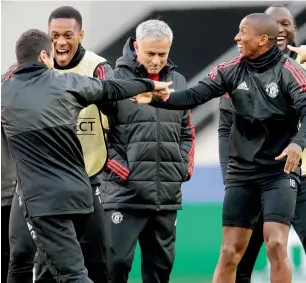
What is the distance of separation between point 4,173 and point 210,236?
2740mm

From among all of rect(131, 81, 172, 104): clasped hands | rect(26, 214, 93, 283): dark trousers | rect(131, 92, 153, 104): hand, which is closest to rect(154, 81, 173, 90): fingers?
rect(131, 81, 172, 104): clasped hands

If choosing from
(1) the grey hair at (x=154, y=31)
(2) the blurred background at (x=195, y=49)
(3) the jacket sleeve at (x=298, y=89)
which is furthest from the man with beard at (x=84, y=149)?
(2) the blurred background at (x=195, y=49)

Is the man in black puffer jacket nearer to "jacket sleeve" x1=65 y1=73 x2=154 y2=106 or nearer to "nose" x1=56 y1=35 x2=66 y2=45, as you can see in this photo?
"nose" x1=56 y1=35 x2=66 y2=45

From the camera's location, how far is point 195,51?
35.5 feet

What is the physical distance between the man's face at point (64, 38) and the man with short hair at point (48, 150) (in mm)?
906

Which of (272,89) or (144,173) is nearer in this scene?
(272,89)

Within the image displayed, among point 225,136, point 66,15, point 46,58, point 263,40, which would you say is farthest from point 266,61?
point 46,58

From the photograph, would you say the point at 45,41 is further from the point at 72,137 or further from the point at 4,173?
the point at 4,173

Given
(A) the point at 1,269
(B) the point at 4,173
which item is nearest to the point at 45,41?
(B) the point at 4,173

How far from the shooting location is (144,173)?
26.0 feet

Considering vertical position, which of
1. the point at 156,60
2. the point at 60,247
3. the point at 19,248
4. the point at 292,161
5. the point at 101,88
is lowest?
the point at 19,248

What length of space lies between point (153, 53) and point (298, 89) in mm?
1025

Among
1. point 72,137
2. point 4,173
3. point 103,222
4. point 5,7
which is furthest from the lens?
point 5,7

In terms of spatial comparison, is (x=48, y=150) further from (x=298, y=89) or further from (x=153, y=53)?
(x=298, y=89)
